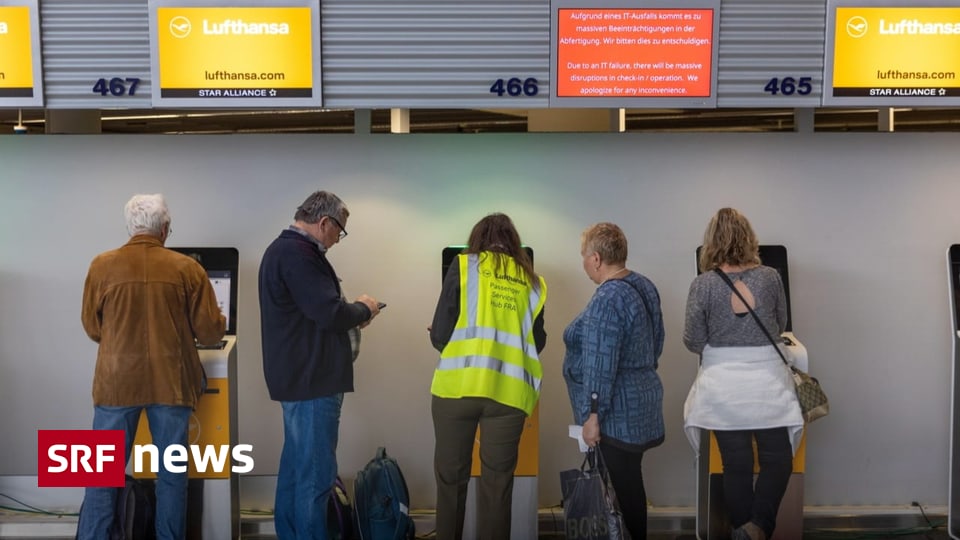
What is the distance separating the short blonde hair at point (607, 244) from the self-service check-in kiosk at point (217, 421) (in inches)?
64.0

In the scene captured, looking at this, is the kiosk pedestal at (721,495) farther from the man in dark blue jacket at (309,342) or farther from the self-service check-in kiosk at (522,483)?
the man in dark blue jacket at (309,342)

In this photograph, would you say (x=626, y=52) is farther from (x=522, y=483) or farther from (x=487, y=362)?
(x=522, y=483)

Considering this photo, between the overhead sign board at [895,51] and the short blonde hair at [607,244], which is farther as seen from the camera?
the overhead sign board at [895,51]

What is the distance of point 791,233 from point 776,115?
0.58 meters

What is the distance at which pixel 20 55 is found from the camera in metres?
4.45

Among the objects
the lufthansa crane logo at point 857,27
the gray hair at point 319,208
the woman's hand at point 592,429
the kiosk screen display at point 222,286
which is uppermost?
the lufthansa crane logo at point 857,27

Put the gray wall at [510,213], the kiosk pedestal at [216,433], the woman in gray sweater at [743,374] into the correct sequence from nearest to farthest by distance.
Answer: the woman in gray sweater at [743,374] < the kiosk pedestal at [216,433] < the gray wall at [510,213]

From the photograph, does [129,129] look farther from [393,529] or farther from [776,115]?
[776,115]

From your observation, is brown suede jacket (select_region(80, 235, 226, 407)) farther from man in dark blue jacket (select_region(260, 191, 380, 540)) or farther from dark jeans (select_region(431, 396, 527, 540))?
dark jeans (select_region(431, 396, 527, 540))

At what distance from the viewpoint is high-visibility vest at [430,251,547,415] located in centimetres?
373

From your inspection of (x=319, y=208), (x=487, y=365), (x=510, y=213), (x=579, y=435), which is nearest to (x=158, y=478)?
(x=319, y=208)

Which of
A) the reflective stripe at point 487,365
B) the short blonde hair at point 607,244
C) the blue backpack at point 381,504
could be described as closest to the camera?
the short blonde hair at point 607,244

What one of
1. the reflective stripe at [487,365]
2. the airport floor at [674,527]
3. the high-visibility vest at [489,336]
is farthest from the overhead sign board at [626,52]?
the airport floor at [674,527]

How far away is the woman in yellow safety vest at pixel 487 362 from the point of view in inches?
147
